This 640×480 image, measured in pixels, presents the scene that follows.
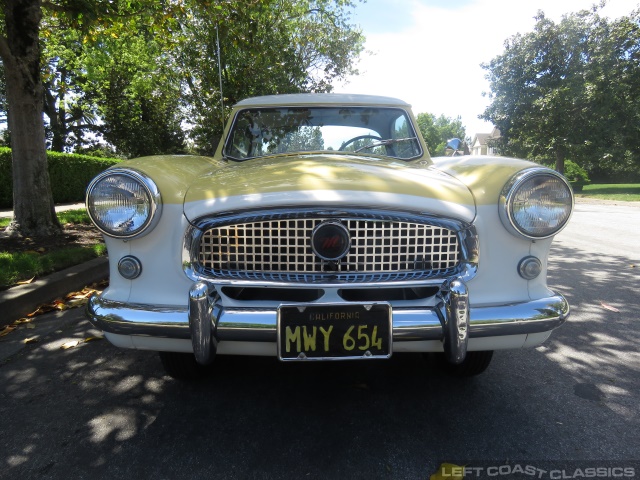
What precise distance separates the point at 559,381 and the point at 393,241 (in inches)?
49.9

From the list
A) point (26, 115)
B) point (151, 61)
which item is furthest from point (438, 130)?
point (26, 115)

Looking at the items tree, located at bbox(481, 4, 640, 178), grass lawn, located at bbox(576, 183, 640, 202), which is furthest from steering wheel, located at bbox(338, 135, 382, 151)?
tree, located at bbox(481, 4, 640, 178)

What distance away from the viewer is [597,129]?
74.4 ft

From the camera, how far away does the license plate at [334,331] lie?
157 cm

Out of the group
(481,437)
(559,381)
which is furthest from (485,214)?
(559,381)

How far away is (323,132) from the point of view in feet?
9.95

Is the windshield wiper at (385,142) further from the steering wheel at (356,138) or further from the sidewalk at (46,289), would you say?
the sidewalk at (46,289)

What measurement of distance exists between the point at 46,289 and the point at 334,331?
2934 mm

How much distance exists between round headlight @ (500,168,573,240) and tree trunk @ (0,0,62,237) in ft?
17.8

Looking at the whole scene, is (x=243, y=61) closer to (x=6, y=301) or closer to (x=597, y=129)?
(x=6, y=301)

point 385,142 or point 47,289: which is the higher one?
point 385,142

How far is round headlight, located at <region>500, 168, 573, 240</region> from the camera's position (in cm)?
177

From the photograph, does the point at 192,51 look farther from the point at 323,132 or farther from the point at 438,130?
the point at 438,130

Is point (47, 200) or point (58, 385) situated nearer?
point (58, 385)
